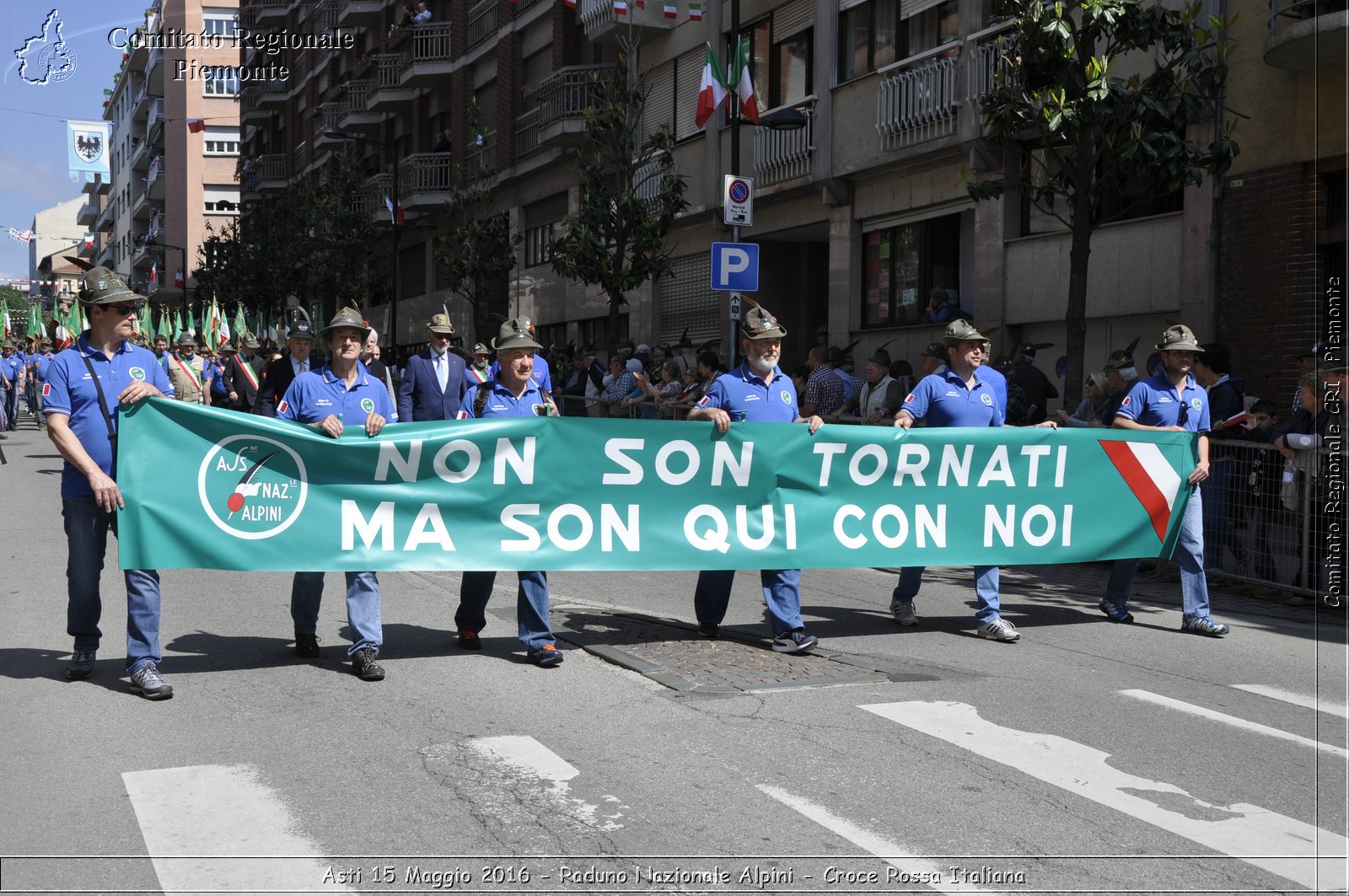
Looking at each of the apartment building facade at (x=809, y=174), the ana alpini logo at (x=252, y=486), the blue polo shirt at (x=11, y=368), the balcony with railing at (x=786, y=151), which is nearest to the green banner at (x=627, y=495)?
the ana alpini logo at (x=252, y=486)

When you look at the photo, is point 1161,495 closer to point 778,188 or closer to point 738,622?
point 738,622

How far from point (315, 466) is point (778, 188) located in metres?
17.7

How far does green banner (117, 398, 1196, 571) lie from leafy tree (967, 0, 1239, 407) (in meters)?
4.76

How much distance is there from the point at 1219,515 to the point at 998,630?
3.51 meters

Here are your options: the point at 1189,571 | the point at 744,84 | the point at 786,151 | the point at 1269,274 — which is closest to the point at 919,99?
the point at 744,84

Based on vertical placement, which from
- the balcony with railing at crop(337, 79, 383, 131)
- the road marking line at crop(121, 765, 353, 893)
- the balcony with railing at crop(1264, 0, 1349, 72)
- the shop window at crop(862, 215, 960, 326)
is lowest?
the road marking line at crop(121, 765, 353, 893)

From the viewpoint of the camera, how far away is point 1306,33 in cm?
1356

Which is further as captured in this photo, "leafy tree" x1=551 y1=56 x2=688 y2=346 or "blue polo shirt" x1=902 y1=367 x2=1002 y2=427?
"leafy tree" x1=551 y1=56 x2=688 y2=346

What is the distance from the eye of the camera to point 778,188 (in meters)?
23.9

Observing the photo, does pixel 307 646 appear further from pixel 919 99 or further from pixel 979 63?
pixel 919 99

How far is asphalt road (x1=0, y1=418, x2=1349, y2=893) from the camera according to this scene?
4379 mm

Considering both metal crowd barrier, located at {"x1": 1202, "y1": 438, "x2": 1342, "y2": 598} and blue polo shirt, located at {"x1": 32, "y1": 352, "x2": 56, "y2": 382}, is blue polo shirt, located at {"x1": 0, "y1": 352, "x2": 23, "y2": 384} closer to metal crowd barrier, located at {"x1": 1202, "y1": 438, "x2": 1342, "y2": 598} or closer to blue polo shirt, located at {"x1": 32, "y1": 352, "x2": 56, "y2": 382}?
blue polo shirt, located at {"x1": 32, "y1": 352, "x2": 56, "y2": 382}

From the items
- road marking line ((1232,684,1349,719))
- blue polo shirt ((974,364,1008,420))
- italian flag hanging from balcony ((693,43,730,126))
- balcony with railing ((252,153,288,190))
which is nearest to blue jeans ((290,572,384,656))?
blue polo shirt ((974,364,1008,420))

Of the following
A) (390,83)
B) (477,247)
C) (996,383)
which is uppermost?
(390,83)
